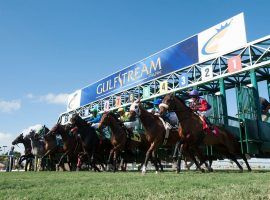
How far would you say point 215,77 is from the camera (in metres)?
18.7

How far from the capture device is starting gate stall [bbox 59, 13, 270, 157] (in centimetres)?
1097

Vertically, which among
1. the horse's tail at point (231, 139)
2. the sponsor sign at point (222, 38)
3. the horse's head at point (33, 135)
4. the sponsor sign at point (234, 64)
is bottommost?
the horse's tail at point (231, 139)

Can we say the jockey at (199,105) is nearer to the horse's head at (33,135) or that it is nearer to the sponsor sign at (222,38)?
the sponsor sign at (222,38)

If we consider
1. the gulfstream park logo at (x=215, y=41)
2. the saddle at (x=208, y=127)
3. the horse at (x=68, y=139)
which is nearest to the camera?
the saddle at (x=208, y=127)

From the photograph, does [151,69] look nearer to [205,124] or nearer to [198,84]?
[198,84]

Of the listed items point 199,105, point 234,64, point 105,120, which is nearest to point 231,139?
point 199,105

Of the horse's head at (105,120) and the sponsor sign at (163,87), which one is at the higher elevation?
the sponsor sign at (163,87)

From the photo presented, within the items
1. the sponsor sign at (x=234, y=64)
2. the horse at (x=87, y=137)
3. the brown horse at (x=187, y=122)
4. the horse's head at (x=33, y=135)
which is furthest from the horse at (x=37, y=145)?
the sponsor sign at (x=234, y=64)

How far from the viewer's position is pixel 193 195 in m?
3.44

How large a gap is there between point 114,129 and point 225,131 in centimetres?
403

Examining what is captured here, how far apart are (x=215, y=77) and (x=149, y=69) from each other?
303 inches

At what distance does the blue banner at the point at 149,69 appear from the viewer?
2156cm

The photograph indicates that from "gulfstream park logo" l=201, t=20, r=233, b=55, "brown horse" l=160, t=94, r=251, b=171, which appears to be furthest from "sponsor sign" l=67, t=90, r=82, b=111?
"brown horse" l=160, t=94, r=251, b=171

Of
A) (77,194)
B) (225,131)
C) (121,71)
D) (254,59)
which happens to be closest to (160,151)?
(225,131)
